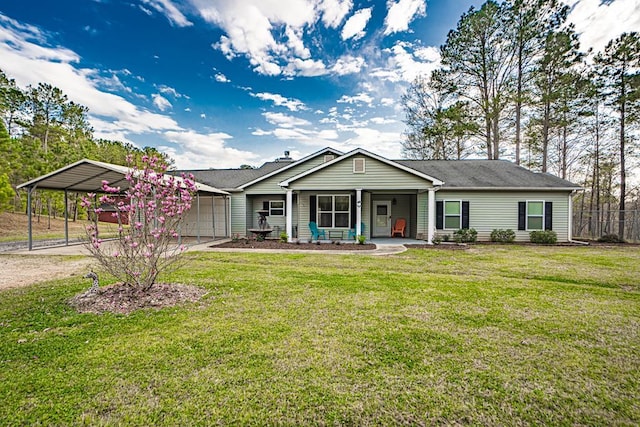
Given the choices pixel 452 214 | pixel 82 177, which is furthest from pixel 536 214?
pixel 82 177

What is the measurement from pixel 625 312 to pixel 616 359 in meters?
2.03

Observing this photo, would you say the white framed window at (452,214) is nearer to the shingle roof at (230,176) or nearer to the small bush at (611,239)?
the small bush at (611,239)

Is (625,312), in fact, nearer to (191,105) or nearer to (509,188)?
(509,188)

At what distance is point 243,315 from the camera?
393 centimetres

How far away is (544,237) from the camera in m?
12.3

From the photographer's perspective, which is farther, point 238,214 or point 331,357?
point 238,214

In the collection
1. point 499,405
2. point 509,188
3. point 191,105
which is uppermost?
point 191,105

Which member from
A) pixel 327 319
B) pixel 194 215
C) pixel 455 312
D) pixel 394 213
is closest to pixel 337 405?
pixel 327 319

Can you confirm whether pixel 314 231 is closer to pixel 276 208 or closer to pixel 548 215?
pixel 276 208

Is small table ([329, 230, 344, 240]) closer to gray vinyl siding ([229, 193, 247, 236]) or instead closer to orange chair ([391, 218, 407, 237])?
orange chair ([391, 218, 407, 237])

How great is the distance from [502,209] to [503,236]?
4.19 ft

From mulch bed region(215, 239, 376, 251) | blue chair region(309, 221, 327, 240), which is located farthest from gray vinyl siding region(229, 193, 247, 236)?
blue chair region(309, 221, 327, 240)

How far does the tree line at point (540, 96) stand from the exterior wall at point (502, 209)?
4356mm

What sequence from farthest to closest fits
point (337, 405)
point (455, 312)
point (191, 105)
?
point (191, 105), point (455, 312), point (337, 405)
